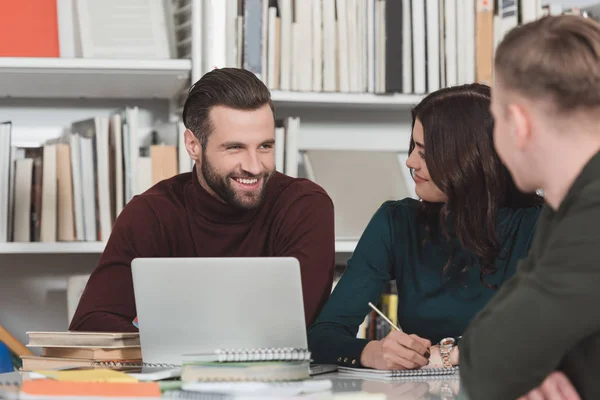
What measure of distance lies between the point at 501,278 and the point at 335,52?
34.7 inches

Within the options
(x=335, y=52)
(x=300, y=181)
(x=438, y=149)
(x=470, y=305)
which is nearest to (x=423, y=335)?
(x=470, y=305)

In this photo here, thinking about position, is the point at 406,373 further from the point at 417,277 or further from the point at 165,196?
the point at 165,196

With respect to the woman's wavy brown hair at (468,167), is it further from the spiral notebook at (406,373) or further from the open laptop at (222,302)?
the open laptop at (222,302)

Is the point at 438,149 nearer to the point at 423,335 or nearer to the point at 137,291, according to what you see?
the point at 423,335

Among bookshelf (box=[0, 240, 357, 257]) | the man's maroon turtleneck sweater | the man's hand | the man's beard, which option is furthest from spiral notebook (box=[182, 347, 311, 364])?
bookshelf (box=[0, 240, 357, 257])

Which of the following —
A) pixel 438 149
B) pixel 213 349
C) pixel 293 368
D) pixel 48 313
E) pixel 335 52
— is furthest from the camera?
pixel 48 313

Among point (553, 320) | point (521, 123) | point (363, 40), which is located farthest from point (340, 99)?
point (553, 320)

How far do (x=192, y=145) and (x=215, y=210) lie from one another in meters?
0.20

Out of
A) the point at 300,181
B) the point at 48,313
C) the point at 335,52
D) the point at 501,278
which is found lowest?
the point at 48,313

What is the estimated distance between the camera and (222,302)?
1.26 metres

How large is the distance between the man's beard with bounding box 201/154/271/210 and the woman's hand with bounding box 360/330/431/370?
0.62 m

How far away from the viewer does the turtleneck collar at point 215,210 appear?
1.96 metres

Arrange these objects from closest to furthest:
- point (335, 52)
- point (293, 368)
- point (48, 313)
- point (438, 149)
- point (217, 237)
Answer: point (293, 368)
point (438, 149)
point (217, 237)
point (335, 52)
point (48, 313)

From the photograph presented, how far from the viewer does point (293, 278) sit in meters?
1.26
